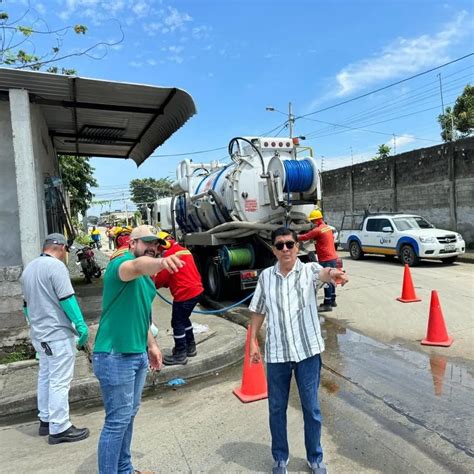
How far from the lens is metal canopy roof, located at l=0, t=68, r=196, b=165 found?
19.2 feet

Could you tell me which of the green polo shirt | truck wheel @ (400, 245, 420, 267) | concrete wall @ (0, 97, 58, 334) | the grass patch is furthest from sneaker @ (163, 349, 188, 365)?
truck wheel @ (400, 245, 420, 267)

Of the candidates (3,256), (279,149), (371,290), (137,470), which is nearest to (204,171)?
(279,149)

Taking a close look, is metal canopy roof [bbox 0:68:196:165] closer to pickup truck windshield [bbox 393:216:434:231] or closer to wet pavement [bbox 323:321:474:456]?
wet pavement [bbox 323:321:474:456]

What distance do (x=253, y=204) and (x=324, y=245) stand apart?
1614 millimetres

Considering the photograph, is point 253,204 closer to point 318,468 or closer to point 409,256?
→ point 318,468

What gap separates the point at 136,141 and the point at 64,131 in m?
1.60

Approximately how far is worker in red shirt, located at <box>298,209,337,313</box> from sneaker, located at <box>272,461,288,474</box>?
17.1ft

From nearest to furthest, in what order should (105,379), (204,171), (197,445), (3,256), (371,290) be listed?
(105,379), (197,445), (3,256), (371,290), (204,171)

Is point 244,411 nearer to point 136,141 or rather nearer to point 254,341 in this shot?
point 254,341

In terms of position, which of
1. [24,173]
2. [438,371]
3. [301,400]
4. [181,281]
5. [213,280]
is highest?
[24,173]

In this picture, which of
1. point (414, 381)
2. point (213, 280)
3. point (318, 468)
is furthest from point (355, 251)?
point (318, 468)

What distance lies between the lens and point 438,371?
197 inches

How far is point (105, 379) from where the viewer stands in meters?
2.65

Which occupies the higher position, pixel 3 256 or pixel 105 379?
pixel 3 256
